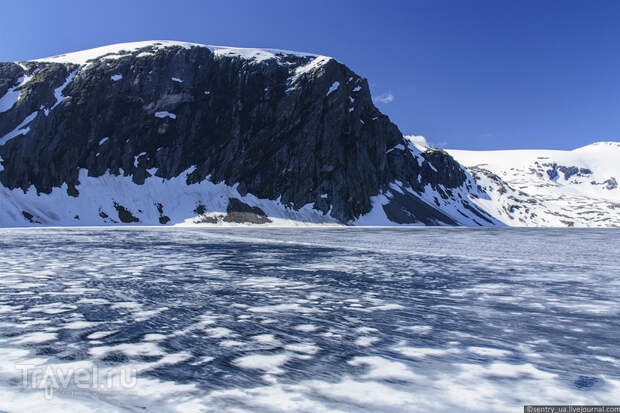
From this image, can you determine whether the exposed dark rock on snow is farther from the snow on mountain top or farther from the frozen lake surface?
the frozen lake surface

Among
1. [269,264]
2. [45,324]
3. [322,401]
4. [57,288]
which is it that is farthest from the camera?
[269,264]

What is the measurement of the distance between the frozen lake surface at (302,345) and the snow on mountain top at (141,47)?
3643 inches

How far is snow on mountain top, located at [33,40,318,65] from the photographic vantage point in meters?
88.1

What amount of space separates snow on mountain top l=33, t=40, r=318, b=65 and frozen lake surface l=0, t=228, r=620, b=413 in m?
92.5

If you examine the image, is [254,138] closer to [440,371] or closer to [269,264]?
[269,264]

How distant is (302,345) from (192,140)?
8438 centimetres

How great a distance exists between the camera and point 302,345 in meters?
5.45

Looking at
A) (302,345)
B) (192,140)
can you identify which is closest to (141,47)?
(192,140)

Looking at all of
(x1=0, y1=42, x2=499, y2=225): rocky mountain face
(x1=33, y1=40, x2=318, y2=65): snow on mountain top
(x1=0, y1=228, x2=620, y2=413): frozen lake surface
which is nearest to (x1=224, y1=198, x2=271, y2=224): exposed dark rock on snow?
(x1=0, y1=42, x2=499, y2=225): rocky mountain face

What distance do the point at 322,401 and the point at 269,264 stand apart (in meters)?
12.6

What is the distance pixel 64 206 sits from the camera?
66375 mm

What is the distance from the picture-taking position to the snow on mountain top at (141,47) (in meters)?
88.1

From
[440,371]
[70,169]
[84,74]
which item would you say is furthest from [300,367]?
[84,74]

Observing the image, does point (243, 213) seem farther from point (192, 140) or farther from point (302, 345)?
point (302, 345)
